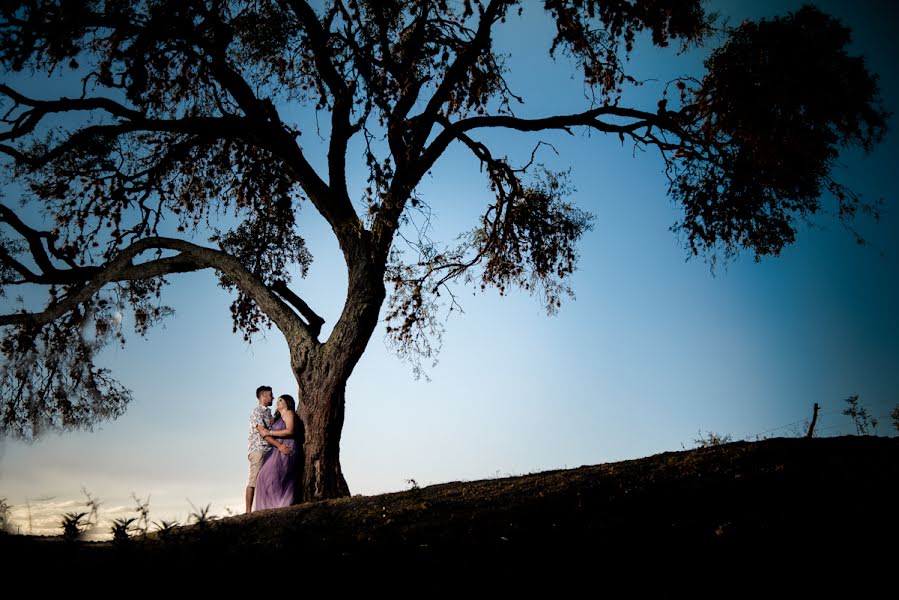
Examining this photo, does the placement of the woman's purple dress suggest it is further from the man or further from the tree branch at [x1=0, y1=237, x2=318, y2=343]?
the tree branch at [x1=0, y1=237, x2=318, y2=343]

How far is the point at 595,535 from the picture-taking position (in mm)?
4004

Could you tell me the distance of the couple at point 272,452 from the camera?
10062 millimetres

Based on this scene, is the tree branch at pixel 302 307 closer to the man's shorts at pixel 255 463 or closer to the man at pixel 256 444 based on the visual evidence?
the man at pixel 256 444

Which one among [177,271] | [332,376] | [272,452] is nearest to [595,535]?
[332,376]

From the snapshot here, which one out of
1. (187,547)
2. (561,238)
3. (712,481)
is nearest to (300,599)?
(187,547)

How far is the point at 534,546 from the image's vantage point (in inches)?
150

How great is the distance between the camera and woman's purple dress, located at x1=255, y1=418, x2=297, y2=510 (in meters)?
10.0

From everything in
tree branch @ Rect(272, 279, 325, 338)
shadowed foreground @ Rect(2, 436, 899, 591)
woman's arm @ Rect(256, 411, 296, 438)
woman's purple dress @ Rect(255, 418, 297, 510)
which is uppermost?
tree branch @ Rect(272, 279, 325, 338)

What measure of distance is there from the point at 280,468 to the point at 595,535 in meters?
7.67

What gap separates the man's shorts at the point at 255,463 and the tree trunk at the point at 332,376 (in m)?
1.29

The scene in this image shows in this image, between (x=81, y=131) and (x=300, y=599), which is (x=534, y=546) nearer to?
(x=300, y=599)

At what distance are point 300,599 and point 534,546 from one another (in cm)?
195

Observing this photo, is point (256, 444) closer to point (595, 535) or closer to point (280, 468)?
point (280, 468)

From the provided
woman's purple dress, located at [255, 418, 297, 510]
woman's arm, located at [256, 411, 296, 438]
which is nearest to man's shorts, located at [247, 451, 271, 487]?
woman's purple dress, located at [255, 418, 297, 510]
